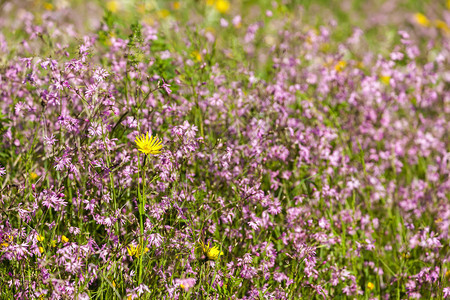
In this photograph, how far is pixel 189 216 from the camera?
2225mm

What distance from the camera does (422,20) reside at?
25.9ft

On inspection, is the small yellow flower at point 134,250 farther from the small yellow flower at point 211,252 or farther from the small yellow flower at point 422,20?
the small yellow flower at point 422,20

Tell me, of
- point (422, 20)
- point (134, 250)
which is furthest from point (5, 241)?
point (422, 20)

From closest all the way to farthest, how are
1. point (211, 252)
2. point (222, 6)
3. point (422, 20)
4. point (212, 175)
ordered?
1. point (211, 252)
2. point (212, 175)
3. point (222, 6)
4. point (422, 20)

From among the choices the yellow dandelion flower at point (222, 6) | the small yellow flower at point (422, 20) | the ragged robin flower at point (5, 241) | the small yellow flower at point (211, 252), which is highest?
the small yellow flower at point (422, 20)

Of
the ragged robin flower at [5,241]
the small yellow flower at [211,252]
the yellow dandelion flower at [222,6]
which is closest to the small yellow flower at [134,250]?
the small yellow flower at [211,252]

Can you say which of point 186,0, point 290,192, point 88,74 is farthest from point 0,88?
point 186,0

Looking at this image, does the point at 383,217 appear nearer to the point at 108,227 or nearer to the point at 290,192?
the point at 290,192

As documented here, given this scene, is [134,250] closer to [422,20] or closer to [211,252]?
[211,252]

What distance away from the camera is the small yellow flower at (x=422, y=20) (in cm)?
780

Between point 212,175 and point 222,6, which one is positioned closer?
point 212,175

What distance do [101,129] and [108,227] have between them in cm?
47

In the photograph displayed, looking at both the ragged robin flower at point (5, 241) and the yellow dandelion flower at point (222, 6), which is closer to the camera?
the ragged robin flower at point (5, 241)

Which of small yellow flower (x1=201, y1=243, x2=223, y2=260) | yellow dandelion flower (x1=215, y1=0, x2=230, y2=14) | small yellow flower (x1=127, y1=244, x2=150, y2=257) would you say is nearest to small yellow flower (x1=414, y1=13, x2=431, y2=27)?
yellow dandelion flower (x1=215, y1=0, x2=230, y2=14)
